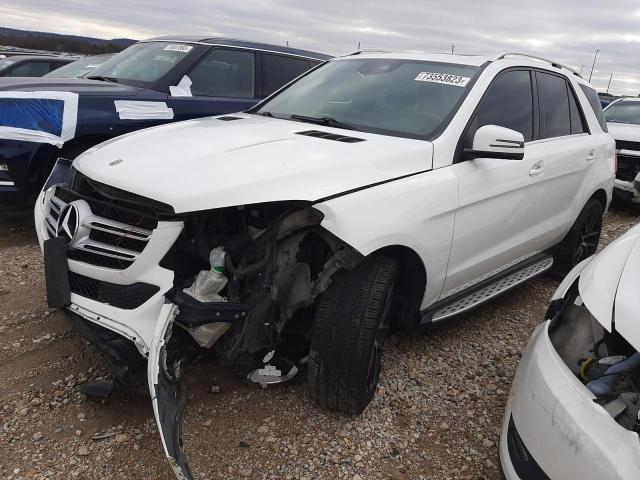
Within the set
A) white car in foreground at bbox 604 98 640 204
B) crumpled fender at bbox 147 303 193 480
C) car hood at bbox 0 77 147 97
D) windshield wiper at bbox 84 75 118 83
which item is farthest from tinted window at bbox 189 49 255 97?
white car in foreground at bbox 604 98 640 204

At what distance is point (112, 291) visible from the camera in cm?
229

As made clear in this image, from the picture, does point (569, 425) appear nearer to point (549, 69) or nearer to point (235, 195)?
point (235, 195)

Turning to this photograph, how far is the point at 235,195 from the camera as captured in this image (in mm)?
2186

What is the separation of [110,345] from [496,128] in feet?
7.08

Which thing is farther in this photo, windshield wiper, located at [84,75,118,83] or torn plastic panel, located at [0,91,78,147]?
windshield wiper, located at [84,75,118,83]

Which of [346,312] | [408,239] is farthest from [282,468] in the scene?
[408,239]

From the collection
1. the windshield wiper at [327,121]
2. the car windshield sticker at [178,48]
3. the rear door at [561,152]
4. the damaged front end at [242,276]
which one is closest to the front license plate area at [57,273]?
the damaged front end at [242,276]

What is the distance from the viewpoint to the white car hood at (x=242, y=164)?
221cm

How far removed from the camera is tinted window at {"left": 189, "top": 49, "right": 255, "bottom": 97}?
540cm

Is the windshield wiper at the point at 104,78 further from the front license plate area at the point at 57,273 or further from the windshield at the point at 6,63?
the windshield at the point at 6,63

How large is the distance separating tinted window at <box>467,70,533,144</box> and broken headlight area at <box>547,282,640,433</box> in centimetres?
118

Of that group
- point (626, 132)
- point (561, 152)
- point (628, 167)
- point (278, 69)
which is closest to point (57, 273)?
point (561, 152)

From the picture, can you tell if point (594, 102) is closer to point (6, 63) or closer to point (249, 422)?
point (249, 422)

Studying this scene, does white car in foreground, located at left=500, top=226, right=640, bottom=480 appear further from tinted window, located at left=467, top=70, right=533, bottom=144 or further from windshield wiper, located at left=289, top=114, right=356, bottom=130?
windshield wiper, located at left=289, top=114, right=356, bottom=130
